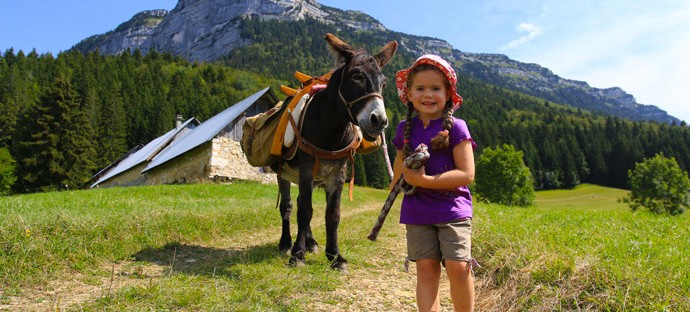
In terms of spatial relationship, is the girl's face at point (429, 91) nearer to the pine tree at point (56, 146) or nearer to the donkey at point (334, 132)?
the donkey at point (334, 132)

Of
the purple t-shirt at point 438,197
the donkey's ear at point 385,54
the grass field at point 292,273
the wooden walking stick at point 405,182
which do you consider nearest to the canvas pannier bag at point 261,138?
the grass field at point 292,273

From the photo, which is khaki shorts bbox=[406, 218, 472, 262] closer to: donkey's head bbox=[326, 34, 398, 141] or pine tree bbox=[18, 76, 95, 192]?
donkey's head bbox=[326, 34, 398, 141]

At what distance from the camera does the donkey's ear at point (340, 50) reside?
14.6 ft

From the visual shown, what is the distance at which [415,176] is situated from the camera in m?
2.57

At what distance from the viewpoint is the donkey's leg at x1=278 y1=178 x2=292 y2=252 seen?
5.72 metres

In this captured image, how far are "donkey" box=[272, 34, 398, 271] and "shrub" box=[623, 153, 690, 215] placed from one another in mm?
57869

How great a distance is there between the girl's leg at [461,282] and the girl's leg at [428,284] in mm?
130

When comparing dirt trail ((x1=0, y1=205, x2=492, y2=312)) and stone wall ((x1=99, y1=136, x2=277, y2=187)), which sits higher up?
stone wall ((x1=99, y1=136, x2=277, y2=187))

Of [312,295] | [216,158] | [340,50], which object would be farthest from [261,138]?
[216,158]

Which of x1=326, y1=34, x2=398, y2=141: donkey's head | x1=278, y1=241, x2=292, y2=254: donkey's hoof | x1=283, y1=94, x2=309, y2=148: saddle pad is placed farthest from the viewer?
x1=278, y1=241, x2=292, y2=254: donkey's hoof

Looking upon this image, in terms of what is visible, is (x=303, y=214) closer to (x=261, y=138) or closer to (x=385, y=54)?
(x=261, y=138)

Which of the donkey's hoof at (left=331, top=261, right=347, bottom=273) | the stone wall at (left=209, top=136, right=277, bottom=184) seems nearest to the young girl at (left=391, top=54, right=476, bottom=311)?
the donkey's hoof at (left=331, top=261, right=347, bottom=273)

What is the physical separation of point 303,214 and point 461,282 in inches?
109

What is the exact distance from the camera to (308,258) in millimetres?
5078
